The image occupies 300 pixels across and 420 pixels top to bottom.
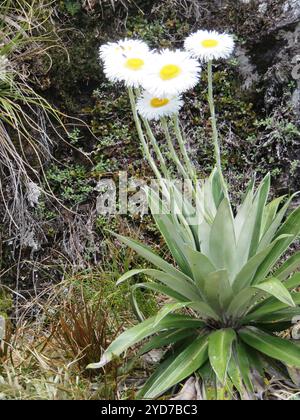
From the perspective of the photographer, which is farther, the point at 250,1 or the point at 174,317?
the point at 250,1

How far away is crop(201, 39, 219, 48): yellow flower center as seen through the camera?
8.45ft

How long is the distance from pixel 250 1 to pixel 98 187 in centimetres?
161

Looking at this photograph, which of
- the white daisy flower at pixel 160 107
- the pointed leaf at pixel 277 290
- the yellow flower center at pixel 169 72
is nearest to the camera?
the pointed leaf at pixel 277 290

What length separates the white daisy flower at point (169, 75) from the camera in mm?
→ 2441

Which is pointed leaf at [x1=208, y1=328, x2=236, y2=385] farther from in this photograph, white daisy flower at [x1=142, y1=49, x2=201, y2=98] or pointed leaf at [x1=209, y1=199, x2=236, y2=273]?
white daisy flower at [x1=142, y1=49, x2=201, y2=98]

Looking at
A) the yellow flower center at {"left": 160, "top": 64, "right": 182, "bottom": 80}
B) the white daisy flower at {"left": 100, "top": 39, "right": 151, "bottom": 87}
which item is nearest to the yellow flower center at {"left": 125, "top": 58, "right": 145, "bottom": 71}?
the white daisy flower at {"left": 100, "top": 39, "right": 151, "bottom": 87}

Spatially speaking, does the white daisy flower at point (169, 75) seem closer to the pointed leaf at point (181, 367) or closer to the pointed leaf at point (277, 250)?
the pointed leaf at point (277, 250)

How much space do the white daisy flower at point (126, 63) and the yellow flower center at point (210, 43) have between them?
230 mm

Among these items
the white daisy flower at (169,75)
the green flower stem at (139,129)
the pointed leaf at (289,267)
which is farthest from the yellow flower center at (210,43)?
the pointed leaf at (289,267)

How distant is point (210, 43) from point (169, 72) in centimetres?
24

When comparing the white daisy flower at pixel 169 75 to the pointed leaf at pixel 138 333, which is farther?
the pointed leaf at pixel 138 333
